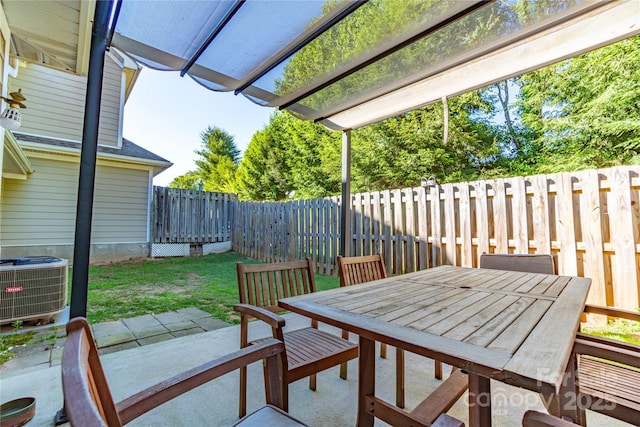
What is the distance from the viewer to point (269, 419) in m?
1.03

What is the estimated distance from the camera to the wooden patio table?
81 centimetres

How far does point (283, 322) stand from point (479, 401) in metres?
0.78

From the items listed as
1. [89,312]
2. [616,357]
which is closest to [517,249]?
[616,357]

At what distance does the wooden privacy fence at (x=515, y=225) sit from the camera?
259 cm

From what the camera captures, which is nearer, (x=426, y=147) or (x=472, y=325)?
(x=472, y=325)

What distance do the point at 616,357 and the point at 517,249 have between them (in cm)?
237

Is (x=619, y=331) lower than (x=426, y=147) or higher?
lower

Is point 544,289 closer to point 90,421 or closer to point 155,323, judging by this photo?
point 90,421

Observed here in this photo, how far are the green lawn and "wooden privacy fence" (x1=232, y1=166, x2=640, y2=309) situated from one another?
3.81 feet

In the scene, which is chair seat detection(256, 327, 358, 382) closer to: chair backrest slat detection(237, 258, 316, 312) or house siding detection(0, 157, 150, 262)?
chair backrest slat detection(237, 258, 316, 312)

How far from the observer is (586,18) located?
1.70 meters

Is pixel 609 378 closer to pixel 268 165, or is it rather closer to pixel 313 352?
pixel 313 352

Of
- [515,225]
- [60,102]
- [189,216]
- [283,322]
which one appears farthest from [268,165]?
[283,322]

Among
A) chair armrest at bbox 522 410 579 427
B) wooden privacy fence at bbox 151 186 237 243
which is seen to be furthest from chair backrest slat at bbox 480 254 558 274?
wooden privacy fence at bbox 151 186 237 243
